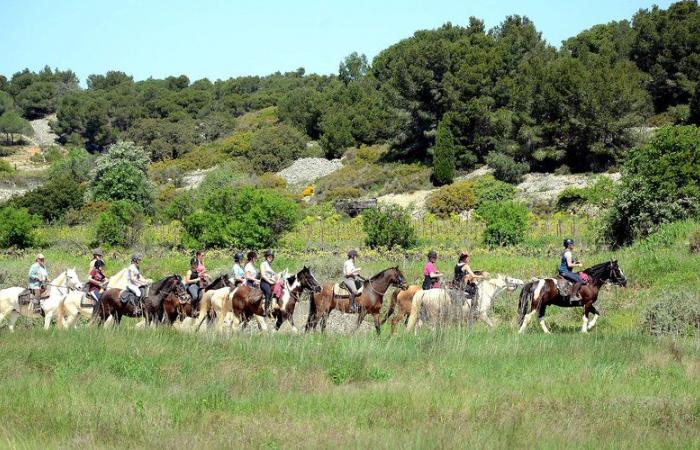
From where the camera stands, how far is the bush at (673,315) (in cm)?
2016

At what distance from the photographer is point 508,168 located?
5822 cm

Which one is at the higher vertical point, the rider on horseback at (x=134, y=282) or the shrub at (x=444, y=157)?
the shrub at (x=444, y=157)

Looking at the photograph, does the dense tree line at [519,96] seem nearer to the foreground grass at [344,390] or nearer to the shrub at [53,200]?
the shrub at [53,200]

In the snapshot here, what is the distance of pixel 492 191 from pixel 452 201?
8.12ft

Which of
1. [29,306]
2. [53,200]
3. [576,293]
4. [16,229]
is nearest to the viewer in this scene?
[29,306]

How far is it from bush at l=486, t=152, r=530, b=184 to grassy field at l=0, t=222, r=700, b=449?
135 ft

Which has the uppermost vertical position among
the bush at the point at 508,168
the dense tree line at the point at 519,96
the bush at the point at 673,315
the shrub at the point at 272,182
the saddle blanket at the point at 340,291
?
the dense tree line at the point at 519,96

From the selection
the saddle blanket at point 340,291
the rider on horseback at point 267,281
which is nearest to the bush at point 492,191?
the saddle blanket at point 340,291

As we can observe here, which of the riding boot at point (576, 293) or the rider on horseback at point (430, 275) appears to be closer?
the rider on horseback at point (430, 275)

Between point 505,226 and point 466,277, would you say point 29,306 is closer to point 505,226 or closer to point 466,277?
point 466,277

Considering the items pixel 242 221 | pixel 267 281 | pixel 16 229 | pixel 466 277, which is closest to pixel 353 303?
pixel 267 281

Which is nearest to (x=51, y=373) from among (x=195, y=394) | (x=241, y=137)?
(x=195, y=394)

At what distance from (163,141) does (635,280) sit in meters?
84.4

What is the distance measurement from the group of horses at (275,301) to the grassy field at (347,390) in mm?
3251
